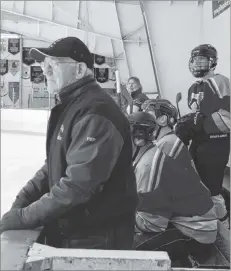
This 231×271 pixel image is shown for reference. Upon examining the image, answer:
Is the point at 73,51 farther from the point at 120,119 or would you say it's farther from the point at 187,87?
the point at 187,87

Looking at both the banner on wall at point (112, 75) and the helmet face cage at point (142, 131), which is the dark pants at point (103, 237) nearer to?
the helmet face cage at point (142, 131)

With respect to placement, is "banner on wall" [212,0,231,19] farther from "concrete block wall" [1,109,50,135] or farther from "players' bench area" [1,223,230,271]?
"players' bench area" [1,223,230,271]

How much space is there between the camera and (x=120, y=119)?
2.52 ft

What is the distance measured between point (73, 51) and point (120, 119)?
0.71ft

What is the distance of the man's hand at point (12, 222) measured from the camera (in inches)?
24.4

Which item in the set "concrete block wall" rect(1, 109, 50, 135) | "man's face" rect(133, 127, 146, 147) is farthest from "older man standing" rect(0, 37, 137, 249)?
"concrete block wall" rect(1, 109, 50, 135)

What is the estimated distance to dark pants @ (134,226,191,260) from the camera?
1304 millimetres

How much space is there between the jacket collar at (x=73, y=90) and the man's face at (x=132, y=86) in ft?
2.33

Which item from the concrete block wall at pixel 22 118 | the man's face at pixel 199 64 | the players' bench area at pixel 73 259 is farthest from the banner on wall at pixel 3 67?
the players' bench area at pixel 73 259

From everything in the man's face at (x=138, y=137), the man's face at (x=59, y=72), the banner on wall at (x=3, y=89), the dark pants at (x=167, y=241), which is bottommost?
the dark pants at (x=167, y=241)

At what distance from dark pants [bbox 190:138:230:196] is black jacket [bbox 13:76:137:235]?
0.73 meters

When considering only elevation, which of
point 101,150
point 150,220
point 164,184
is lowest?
point 150,220

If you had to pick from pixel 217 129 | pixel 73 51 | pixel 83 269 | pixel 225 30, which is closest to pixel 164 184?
pixel 217 129

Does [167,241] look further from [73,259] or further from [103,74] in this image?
[73,259]
